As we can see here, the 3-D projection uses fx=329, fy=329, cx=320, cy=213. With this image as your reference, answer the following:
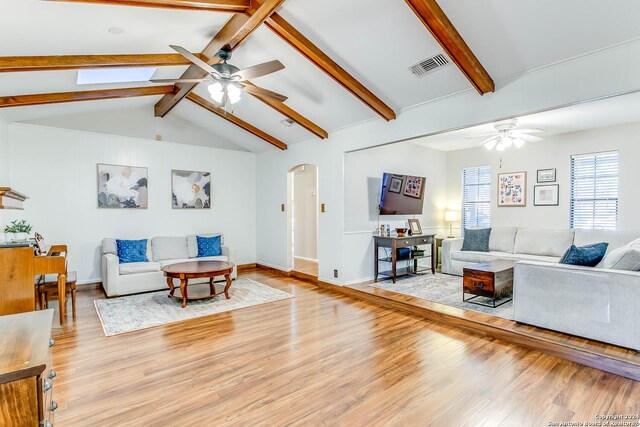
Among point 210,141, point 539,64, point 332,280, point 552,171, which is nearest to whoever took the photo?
point 539,64

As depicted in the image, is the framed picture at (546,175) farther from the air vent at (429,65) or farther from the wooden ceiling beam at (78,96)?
the wooden ceiling beam at (78,96)

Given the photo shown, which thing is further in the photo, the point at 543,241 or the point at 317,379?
the point at 543,241

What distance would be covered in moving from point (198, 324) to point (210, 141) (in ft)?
Answer: 14.4

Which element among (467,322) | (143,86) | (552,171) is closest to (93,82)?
(143,86)

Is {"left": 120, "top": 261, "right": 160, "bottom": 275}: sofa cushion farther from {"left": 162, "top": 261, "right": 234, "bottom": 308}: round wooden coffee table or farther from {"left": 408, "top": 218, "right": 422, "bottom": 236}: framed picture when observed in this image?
{"left": 408, "top": 218, "right": 422, "bottom": 236}: framed picture

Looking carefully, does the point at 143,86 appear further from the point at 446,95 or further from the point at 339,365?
the point at 339,365

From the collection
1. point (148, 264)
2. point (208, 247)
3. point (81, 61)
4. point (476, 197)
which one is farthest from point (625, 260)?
point (148, 264)

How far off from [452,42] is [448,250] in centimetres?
442

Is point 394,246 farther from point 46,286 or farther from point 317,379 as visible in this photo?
point 46,286

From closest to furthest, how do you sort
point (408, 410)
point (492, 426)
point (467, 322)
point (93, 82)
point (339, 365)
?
point (492, 426), point (408, 410), point (339, 365), point (467, 322), point (93, 82)

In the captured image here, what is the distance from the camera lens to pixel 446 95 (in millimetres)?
3945

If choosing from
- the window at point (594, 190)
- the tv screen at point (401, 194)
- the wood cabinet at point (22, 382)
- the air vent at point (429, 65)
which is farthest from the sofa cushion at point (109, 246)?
the window at point (594, 190)

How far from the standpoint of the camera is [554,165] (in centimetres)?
614

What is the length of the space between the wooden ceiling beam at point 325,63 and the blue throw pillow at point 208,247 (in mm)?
3949
